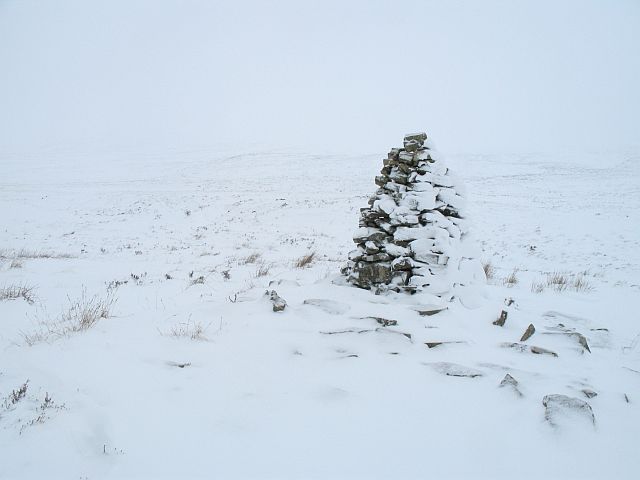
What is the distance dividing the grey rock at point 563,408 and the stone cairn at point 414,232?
2.60 m

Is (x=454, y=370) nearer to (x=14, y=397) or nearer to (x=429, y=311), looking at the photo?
(x=429, y=311)

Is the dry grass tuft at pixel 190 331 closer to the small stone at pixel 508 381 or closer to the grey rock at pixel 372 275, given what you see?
the grey rock at pixel 372 275

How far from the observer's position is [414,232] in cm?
587

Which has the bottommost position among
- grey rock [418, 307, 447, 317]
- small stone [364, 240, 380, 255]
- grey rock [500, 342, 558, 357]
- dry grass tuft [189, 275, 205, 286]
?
dry grass tuft [189, 275, 205, 286]

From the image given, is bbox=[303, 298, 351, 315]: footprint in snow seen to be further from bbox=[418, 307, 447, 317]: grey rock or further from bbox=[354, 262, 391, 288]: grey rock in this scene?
bbox=[418, 307, 447, 317]: grey rock

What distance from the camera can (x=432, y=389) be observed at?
11.1 feet

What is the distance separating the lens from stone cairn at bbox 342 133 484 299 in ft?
18.8

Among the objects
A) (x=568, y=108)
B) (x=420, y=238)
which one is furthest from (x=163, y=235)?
(x=568, y=108)

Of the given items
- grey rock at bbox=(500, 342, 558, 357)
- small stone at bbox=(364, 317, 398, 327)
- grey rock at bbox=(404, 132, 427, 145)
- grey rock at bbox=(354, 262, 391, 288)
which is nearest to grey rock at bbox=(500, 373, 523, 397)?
grey rock at bbox=(500, 342, 558, 357)

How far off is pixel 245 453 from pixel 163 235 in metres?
15.8

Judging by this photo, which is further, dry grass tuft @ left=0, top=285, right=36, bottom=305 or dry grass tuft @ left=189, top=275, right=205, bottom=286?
dry grass tuft @ left=189, top=275, right=205, bottom=286

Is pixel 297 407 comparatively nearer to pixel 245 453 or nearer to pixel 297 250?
pixel 245 453

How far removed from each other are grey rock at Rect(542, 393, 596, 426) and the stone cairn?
2599 millimetres

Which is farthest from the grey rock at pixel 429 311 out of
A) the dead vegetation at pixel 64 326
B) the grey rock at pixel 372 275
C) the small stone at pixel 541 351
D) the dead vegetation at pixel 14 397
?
the dead vegetation at pixel 14 397
